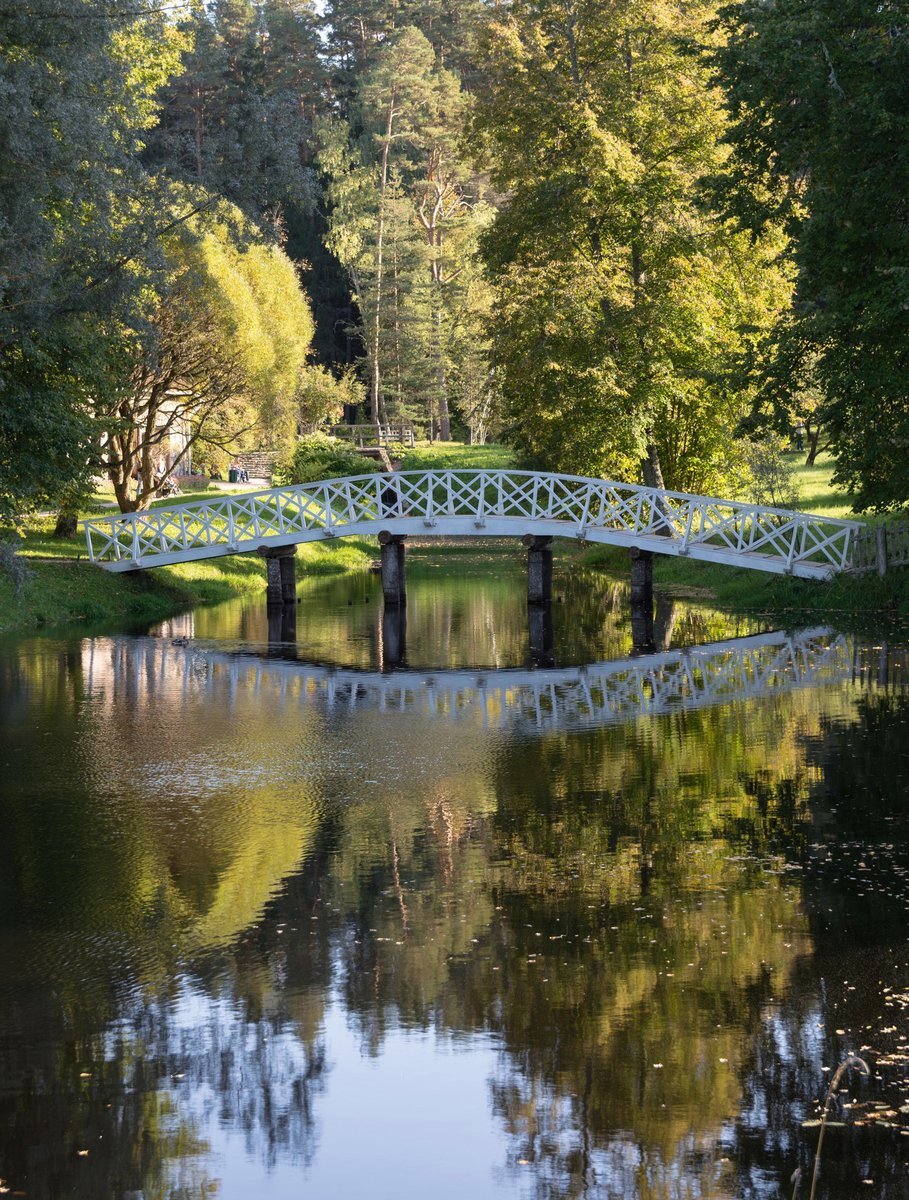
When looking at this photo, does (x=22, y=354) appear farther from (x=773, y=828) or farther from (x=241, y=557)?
(x=241, y=557)

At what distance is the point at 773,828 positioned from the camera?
12.9 metres

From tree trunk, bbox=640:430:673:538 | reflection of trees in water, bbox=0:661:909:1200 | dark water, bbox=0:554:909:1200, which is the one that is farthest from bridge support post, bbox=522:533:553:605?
reflection of trees in water, bbox=0:661:909:1200

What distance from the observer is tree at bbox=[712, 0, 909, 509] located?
1997 centimetres

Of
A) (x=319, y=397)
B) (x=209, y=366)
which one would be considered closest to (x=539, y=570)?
(x=209, y=366)

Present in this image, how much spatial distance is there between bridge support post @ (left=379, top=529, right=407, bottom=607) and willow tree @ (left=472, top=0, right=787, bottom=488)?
4.84m

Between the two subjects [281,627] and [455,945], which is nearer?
[455,945]

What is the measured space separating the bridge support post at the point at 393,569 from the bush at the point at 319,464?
17.5 m

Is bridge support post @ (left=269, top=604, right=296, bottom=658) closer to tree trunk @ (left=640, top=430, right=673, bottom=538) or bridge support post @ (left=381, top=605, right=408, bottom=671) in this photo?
bridge support post @ (left=381, top=605, right=408, bottom=671)

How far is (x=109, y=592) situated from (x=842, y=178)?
1757cm

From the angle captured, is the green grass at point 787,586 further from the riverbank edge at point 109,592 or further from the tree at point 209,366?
the tree at point 209,366

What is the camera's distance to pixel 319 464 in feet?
169

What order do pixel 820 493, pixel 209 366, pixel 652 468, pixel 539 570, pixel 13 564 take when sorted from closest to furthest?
pixel 13 564
pixel 539 570
pixel 209 366
pixel 652 468
pixel 820 493

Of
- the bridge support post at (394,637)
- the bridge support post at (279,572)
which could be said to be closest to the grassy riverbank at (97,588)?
the bridge support post at (279,572)

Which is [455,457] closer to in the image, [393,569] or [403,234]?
[403,234]
